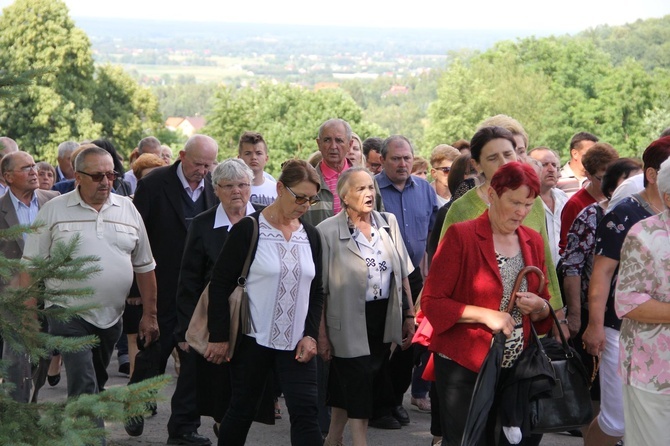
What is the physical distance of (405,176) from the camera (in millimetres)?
8750

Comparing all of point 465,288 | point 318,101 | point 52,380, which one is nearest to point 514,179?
point 465,288

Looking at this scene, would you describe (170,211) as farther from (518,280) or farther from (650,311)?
(650,311)

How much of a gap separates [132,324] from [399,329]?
3284mm

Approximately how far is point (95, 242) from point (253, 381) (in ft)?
4.87

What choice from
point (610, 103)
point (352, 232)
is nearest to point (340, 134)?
point (352, 232)

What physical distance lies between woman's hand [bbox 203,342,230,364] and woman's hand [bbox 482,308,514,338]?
1644mm

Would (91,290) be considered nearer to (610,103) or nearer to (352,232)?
(352,232)

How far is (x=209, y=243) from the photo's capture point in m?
6.84

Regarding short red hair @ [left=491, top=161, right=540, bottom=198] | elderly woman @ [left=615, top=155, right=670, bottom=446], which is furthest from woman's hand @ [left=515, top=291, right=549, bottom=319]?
short red hair @ [left=491, top=161, right=540, bottom=198]

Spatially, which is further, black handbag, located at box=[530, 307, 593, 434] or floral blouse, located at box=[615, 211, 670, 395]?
black handbag, located at box=[530, 307, 593, 434]

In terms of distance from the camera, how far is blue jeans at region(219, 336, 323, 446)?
19.6ft

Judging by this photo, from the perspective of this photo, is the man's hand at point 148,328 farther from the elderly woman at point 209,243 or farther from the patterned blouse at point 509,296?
the patterned blouse at point 509,296

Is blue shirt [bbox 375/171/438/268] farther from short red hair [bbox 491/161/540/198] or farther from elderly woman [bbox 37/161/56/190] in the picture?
elderly woman [bbox 37/161/56/190]

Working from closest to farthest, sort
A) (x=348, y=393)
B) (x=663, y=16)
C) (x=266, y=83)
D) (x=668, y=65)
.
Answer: (x=348, y=393)
(x=266, y=83)
(x=668, y=65)
(x=663, y=16)
